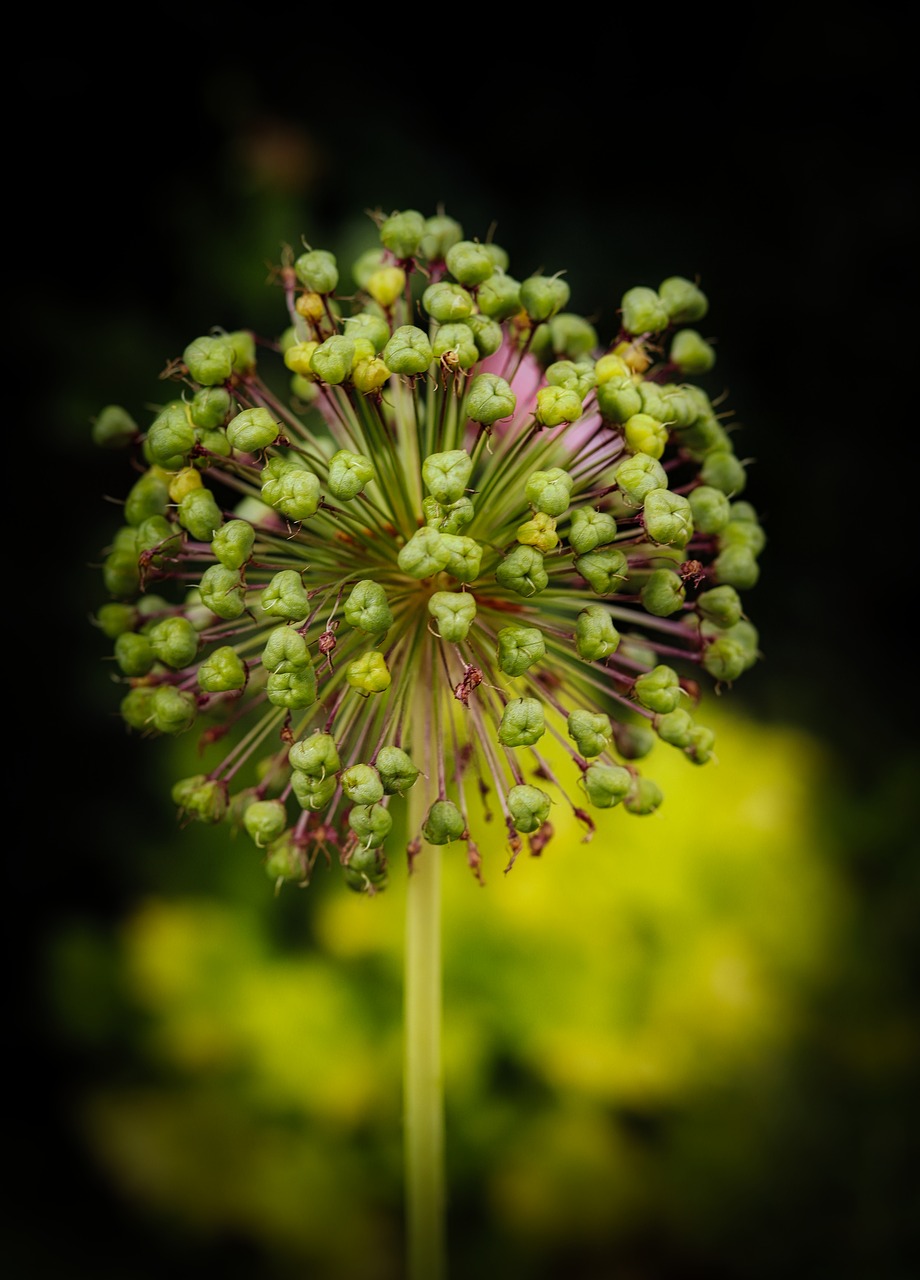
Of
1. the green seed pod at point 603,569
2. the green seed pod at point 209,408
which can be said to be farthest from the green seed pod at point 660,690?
the green seed pod at point 209,408

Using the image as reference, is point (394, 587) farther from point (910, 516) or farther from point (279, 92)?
point (910, 516)

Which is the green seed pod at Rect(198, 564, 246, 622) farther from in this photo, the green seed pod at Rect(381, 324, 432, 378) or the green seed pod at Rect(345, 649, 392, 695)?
the green seed pod at Rect(381, 324, 432, 378)

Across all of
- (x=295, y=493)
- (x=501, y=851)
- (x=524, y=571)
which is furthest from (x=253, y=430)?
(x=501, y=851)

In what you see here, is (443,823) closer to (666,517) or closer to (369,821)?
(369,821)

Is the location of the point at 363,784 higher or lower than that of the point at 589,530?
Answer: lower

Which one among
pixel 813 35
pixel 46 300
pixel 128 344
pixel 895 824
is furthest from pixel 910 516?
pixel 46 300

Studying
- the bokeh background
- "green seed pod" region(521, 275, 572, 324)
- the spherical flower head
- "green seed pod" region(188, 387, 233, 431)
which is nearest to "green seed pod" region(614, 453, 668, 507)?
the spherical flower head

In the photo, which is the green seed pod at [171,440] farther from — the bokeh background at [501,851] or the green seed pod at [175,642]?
the bokeh background at [501,851]
